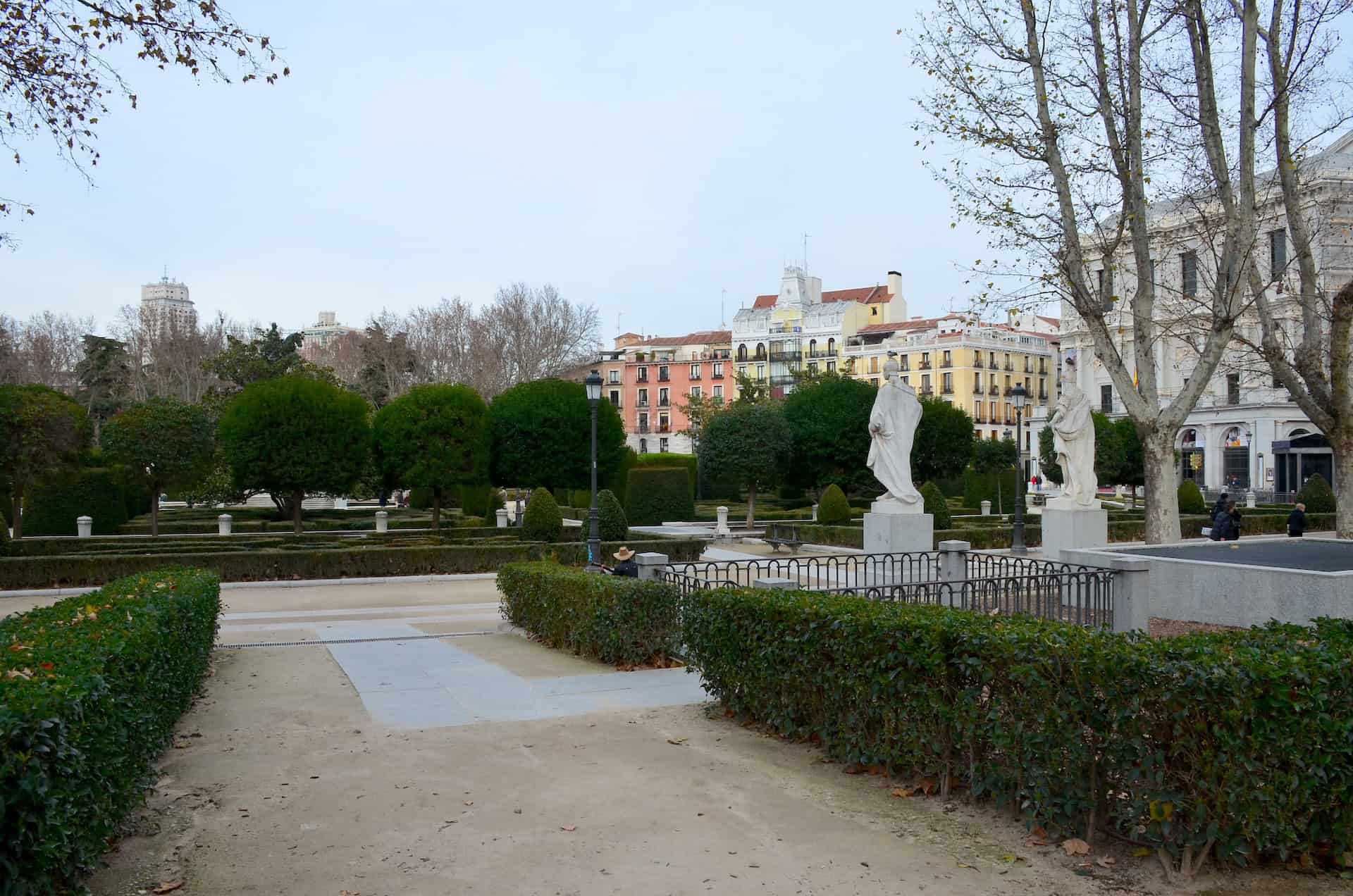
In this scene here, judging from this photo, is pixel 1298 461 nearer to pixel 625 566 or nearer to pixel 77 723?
pixel 625 566

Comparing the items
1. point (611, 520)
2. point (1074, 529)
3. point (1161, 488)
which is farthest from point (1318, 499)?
point (611, 520)

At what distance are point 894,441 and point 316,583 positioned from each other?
36.8ft

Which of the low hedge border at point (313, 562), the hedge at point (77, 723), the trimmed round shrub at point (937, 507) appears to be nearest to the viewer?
the hedge at point (77, 723)

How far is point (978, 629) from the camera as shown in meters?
5.25

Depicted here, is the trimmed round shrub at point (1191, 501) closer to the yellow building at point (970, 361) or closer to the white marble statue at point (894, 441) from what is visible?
the white marble statue at point (894, 441)

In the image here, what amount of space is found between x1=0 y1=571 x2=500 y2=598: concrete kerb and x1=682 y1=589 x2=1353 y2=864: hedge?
12.5 metres

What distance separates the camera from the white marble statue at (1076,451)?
687 inches

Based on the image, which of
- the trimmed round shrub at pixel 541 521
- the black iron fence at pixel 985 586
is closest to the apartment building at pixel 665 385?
the trimmed round shrub at pixel 541 521

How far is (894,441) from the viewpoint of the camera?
1444cm

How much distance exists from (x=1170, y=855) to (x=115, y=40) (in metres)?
9.20

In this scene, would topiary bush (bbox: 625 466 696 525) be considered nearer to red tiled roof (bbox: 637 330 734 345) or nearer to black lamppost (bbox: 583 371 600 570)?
black lamppost (bbox: 583 371 600 570)

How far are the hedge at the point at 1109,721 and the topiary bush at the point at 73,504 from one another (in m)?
29.9

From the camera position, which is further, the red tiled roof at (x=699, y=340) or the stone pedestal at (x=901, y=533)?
the red tiled roof at (x=699, y=340)

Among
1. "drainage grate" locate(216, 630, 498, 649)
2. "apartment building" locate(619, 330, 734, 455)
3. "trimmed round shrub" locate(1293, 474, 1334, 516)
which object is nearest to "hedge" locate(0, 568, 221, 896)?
"drainage grate" locate(216, 630, 498, 649)
